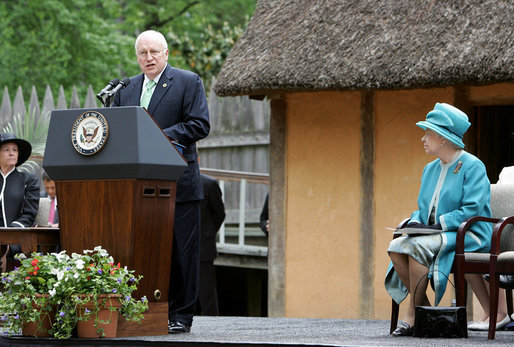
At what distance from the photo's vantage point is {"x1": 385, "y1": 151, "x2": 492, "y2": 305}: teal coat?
6367 mm

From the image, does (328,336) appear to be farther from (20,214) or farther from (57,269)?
(20,214)

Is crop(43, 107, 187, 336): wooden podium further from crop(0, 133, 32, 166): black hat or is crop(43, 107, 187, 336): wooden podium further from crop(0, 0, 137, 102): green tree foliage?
crop(0, 0, 137, 102): green tree foliage

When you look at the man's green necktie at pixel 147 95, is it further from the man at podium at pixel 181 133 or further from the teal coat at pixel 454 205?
the teal coat at pixel 454 205

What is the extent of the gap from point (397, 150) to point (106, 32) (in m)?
13.8

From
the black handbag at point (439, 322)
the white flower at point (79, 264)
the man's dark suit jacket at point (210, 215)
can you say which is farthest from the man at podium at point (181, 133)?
the man's dark suit jacket at point (210, 215)

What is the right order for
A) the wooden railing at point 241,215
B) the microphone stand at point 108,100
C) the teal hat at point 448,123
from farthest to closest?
the wooden railing at point 241,215 → the teal hat at point 448,123 → the microphone stand at point 108,100

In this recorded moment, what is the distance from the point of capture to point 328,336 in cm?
638

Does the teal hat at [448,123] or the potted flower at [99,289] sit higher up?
the teal hat at [448,123]

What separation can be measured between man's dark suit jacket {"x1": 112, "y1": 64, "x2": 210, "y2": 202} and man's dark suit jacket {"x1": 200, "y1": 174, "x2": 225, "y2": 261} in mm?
4104

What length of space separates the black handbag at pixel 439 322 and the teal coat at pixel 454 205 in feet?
0.47

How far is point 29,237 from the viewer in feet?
22.1

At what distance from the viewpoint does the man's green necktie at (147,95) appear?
656 cm

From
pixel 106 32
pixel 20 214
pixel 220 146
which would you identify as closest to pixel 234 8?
pixel 106 32

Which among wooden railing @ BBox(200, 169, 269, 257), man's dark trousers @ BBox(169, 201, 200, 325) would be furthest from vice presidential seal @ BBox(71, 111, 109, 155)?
wooden railing @ BBox(200, 169, 269, 257)
